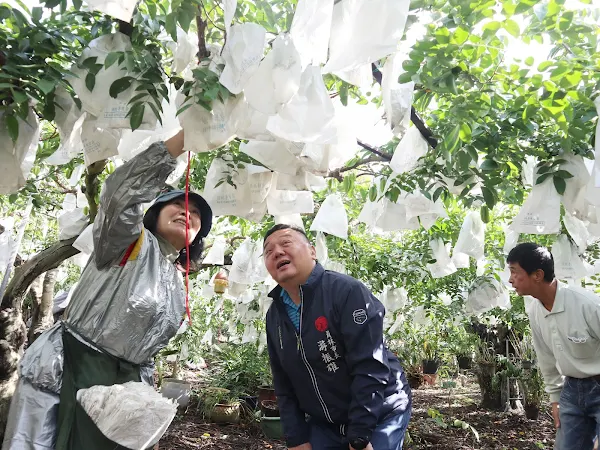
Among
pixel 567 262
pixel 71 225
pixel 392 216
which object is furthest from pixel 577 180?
pixel 71 225

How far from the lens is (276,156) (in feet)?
6.89

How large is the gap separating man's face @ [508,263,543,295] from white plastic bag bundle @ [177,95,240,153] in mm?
1856

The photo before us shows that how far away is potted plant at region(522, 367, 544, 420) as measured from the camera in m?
6.27

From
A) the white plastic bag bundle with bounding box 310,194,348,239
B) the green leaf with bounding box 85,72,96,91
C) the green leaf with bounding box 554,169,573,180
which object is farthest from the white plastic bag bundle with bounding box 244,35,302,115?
the white plastic bag bundle with bounding box 310,194,348,239

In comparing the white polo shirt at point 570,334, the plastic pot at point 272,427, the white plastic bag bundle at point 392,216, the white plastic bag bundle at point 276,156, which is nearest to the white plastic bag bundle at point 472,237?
the white plastic bag bundle at point 392,216

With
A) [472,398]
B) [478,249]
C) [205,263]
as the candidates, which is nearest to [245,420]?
[205,263]

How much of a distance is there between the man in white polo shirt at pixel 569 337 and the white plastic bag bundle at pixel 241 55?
6.23 feet

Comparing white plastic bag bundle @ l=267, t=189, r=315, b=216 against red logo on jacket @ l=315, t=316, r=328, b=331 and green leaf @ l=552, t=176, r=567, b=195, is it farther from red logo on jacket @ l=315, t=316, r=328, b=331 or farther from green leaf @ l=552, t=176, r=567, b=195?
green leaf @ l=552, t=176, r=567, b=195

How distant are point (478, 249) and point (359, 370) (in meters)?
2.47

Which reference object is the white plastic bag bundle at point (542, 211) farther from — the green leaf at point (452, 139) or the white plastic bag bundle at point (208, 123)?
the white plastic bag bundle at point (208, 123)

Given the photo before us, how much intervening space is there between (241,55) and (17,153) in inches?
36.5

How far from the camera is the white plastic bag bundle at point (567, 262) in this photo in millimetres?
3797

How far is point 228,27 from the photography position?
1558 millimetres

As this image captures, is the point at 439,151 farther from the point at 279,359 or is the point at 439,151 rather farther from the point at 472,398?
the point at 472,398
